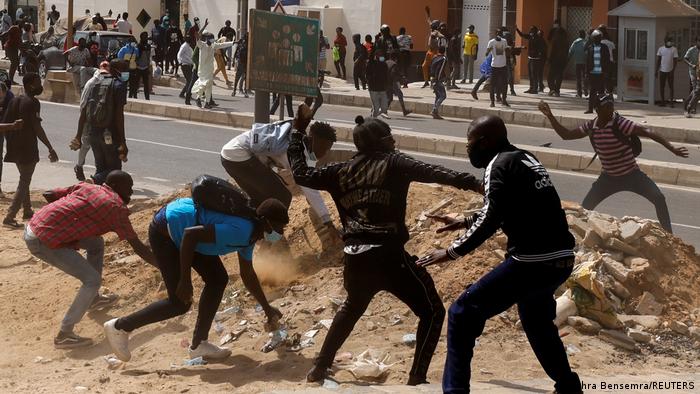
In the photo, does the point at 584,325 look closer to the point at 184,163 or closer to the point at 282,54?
the point at 282,54

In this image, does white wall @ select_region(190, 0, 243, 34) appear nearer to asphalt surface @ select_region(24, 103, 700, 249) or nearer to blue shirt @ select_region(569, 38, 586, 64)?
blue shirt @ select_region(569, 38, 586, 64)

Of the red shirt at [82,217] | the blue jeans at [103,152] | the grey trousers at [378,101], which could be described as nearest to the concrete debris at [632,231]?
the red shirt at [82,217]

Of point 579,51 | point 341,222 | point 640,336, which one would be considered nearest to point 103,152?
point 341,222

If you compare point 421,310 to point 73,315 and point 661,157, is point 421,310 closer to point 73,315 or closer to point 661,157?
point 73,315

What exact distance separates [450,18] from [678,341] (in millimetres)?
26255

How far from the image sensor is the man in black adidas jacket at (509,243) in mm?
5781

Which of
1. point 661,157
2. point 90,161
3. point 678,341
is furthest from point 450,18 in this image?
point 678,341

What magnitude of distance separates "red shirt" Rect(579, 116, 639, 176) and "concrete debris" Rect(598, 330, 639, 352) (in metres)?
2.76

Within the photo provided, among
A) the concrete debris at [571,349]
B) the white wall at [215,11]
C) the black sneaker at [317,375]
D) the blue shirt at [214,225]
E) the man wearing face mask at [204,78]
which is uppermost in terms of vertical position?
the white wall at [215,11]

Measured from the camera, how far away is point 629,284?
8.45m

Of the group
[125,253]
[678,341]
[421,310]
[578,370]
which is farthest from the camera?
[125,253]

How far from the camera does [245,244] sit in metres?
7.51

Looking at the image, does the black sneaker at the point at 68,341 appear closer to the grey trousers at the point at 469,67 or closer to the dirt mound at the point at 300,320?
the dirt mound at the point at 300,320

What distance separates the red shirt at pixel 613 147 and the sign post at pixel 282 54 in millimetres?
3107
